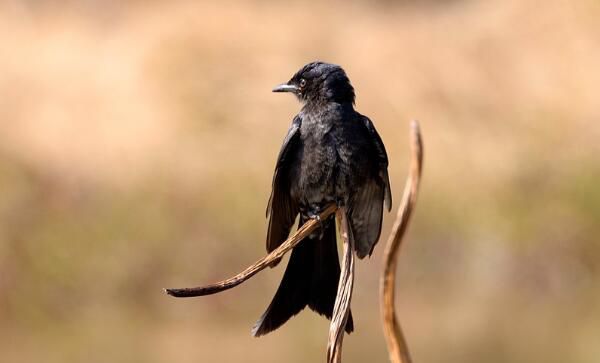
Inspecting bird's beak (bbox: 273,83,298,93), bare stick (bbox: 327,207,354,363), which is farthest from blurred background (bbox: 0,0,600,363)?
bare stick (bbox: 327,207,354,363)

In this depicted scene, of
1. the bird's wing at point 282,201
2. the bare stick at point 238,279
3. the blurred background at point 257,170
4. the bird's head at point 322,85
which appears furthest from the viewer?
the blurred background at point 257,170

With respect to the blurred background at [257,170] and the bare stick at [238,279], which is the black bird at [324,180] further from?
the blurred background at [257,170]

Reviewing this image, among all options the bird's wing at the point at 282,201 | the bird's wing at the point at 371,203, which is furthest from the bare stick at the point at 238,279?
the bird's wing at the point at 371,203

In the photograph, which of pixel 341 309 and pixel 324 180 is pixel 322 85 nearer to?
pixel 324 180

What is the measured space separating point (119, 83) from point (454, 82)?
6707 millimetres

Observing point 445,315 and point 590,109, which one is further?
point 590,109

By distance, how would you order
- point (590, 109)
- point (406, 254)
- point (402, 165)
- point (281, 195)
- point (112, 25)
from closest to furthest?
point (281, 195) < point (406, 254) < point (402, 165) < point (590, 109) < point (112, 25)

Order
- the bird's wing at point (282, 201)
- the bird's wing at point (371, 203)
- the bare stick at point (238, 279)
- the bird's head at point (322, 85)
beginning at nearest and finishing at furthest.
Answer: the bare stick at point (238, 279) → the bird's wing at point (282, 201) → the bird's wing at point (371, 203) → the bird's head at point (322, 85)

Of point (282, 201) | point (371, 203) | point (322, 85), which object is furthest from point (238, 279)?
point (322, 85)

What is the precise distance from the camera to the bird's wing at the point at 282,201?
5.68 m

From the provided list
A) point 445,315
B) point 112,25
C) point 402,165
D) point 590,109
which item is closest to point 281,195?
point 445,315

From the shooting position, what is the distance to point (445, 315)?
18016 millimetres

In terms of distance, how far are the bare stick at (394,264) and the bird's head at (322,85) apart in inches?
139

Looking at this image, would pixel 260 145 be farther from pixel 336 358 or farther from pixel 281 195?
pixel 336 358
